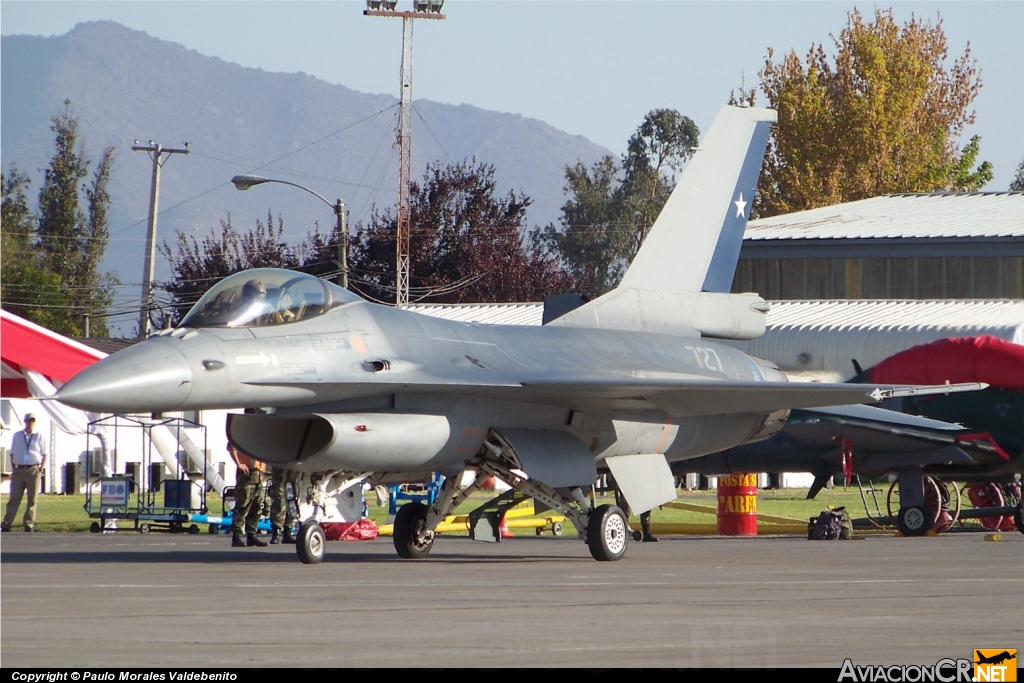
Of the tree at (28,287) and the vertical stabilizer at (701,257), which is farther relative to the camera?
the tree at (28,287)

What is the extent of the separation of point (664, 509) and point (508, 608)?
19.3 m

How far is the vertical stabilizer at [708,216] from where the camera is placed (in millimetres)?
16594

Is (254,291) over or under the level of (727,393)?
over

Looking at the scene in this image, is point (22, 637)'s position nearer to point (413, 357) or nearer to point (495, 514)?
point (413, 357)

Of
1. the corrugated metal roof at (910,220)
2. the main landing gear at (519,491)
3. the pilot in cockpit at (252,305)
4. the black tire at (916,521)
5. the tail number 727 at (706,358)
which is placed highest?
the corrugated metal roof at (910,220)

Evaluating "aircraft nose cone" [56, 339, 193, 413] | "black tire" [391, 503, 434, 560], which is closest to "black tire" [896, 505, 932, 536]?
"black tire" [391, 503, 434, 560]

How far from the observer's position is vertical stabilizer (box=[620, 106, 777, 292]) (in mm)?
16594

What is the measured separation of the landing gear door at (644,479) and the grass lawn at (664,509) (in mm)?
7394

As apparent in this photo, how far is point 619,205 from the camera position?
107 metres

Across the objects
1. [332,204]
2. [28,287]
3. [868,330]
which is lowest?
[868,330]

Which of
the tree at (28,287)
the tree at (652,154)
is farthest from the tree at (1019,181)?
the tree at (28,287)

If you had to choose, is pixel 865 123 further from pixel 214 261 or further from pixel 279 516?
pixel 279 516

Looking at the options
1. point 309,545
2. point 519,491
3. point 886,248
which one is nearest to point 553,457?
point 519,491

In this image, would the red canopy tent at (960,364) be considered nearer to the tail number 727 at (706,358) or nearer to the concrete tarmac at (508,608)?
the concrete tarmac at (508,608)
